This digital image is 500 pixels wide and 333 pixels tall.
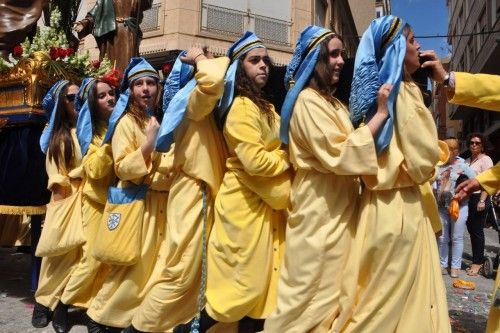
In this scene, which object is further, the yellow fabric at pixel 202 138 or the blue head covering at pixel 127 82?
the blue head covering at pixel 127 82

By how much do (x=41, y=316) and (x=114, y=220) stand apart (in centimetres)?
117

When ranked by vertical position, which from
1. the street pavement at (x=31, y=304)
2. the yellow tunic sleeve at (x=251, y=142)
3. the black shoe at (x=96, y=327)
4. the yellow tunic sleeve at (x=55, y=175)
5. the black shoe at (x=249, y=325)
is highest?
the yellow tunic sleeve at (x=251, y=142)

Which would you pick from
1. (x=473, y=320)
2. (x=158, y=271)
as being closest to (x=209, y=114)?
(x=158, y=271)

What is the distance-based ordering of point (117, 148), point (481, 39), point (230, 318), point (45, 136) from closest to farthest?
point (230, 318)
point (117, 148)
point (45, 136)
point (481, 39)

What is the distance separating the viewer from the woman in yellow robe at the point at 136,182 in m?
3.13

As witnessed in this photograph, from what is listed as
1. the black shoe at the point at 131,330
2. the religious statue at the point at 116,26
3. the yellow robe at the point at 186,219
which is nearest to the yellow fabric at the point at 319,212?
the yellow robe at the point at 186,219

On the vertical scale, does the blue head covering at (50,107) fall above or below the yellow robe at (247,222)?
above

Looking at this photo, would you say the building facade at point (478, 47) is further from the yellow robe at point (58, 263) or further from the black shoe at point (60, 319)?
the black shoe at point (60, 319)

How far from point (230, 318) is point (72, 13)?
41.4 ft

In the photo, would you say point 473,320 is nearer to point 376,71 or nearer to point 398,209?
point 398,209

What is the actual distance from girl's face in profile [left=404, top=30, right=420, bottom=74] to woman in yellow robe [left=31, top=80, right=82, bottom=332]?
8.37ft

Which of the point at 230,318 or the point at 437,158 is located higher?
the point at 437,158

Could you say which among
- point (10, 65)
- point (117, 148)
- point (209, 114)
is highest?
point (10, 65)

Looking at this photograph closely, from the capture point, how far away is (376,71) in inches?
85.7
